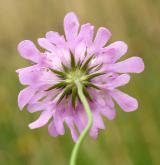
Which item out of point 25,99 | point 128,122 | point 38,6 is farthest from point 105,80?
point 38,6

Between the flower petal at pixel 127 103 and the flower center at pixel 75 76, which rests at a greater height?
the flower center at pixel 75 76

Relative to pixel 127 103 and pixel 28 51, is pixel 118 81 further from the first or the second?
pixel 28 51

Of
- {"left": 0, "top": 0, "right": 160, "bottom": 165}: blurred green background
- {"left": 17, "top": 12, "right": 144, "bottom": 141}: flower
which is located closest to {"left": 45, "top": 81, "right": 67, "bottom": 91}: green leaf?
{"left": 17, "top": 12, "right": 144, "bottom": 141}: flower

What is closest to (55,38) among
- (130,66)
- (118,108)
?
(130,66)

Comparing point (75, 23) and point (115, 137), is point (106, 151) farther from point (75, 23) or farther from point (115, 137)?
point (75, 23)

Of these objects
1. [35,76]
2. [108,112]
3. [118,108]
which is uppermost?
[35,76]

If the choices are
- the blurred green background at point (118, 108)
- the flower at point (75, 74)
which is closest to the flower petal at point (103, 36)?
the flower at point (75, 74)

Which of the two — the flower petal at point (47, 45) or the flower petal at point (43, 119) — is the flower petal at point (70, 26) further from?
the flower petal at point (43, 119)
